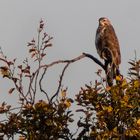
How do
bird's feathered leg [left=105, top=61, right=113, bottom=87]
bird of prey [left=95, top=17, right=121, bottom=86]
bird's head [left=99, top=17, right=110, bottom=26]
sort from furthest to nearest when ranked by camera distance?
1. bird's head [left=99, top=17, right=110, bottom=26]
2. bird of prey [left=95, top=17, right=121, bottom=86]
3. bird's feathered leg [left=105, top=61, right=113, bottom=87]

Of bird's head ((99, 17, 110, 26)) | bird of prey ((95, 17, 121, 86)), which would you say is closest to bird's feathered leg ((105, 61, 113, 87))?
bird of prey ((95, 17, 121, 86))

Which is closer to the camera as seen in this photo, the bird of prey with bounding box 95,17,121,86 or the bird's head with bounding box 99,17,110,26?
the bird of prey with bounding box 95,17,121,86

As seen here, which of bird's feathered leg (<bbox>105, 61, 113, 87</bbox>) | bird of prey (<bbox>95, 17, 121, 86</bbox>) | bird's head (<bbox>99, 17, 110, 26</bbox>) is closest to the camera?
bird's feathered leg (<bbox>105, 61, 113, 87</bbox>)

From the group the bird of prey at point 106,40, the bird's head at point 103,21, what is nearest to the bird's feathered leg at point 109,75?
the bird of prey at point 106,40

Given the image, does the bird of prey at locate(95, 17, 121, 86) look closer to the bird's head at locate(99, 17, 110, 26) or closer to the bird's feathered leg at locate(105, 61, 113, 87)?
the bird's head at locate(99, 17, 110, 26)

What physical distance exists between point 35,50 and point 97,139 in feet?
5.67

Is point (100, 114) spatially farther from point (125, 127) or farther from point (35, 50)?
point (35, 50)

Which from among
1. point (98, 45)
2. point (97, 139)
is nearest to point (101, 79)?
point (97, 139)

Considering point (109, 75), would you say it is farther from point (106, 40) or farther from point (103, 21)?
point (103, 21)

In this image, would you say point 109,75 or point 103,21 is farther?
point 103,21

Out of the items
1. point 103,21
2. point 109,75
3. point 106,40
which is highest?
point 103,21

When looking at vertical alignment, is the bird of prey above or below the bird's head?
below

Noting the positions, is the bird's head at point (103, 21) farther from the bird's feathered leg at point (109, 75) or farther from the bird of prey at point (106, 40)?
the bird's feathered leg at point (109, 75)

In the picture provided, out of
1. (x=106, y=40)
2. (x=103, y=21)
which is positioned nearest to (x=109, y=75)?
(x=106, y=40)
